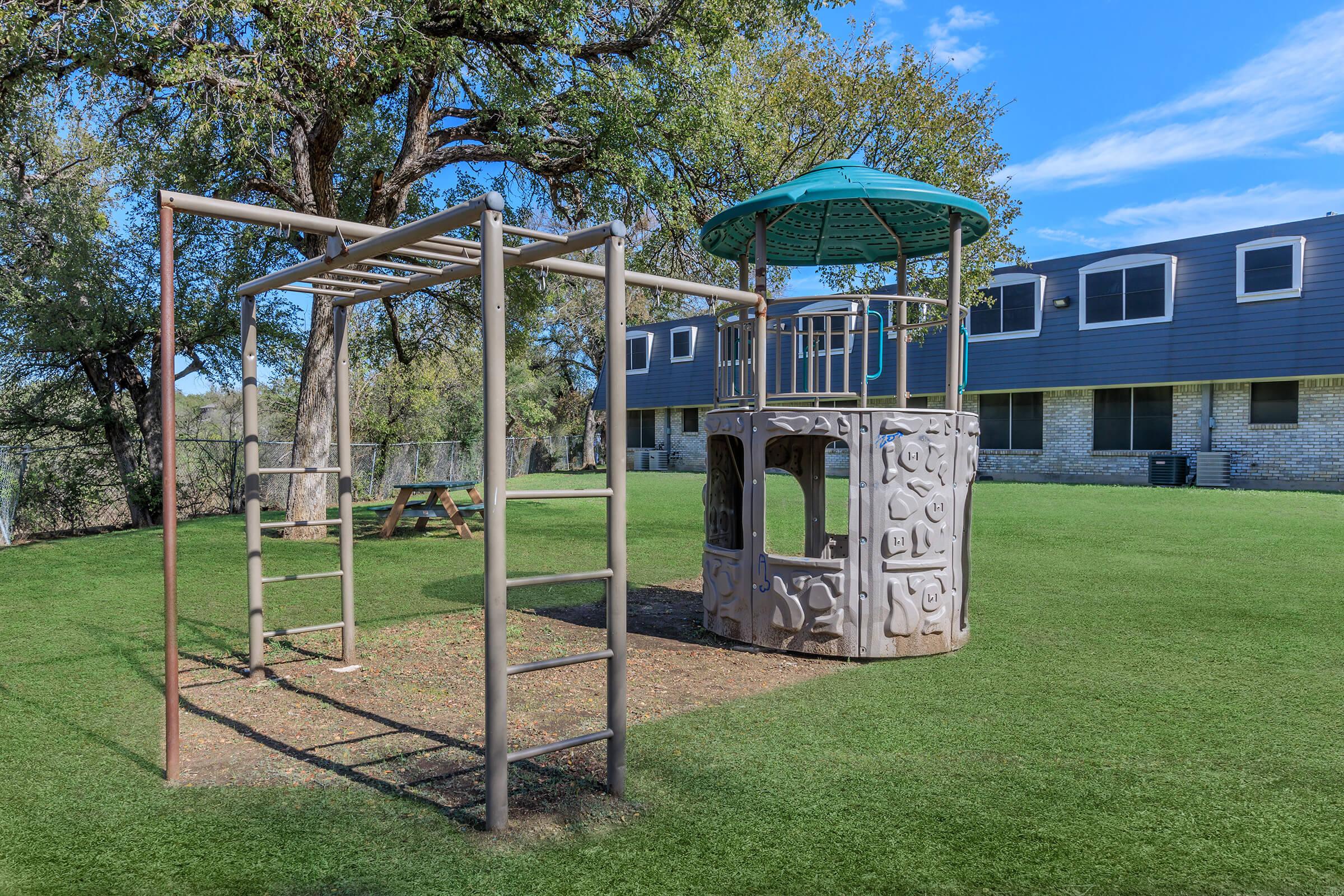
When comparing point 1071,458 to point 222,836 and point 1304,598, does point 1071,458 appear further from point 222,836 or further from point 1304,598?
point 222,836

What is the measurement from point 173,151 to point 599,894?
45.3 feet

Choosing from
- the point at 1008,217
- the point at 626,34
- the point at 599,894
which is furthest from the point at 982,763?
the point at 1008,217

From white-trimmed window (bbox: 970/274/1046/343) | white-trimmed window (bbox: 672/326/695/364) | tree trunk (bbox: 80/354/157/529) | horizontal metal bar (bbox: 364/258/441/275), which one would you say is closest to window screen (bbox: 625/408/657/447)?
white-trimmed window (bbox: 672/326/695/364)

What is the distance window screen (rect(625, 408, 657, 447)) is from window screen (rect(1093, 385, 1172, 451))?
15.6 metres

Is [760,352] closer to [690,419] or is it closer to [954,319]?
[954,319]

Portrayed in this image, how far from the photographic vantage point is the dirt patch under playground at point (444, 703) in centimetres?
383

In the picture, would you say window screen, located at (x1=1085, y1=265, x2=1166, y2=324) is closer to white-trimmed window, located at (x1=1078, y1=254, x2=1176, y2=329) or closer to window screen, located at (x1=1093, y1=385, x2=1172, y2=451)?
white-trimmed window, located at (x1=1078, y1=254, x2=1176, y2=329)

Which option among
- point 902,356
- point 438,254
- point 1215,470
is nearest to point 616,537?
point 438,254

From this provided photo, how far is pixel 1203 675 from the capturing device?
5426 mm

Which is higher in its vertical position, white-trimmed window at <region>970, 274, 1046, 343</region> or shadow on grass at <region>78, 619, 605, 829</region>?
white-trimmed window at <region>970, 274, 1046, 343</region>

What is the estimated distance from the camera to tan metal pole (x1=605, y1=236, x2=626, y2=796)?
3658 mm

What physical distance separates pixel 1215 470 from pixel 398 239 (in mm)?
21368

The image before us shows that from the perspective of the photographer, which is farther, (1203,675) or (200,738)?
(1203,675)

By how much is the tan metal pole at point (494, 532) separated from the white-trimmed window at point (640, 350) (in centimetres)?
2858
